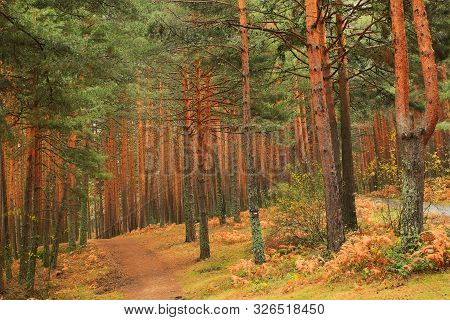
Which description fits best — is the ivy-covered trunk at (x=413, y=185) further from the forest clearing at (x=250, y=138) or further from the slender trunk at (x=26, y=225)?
the slender trunk at (x=26, y=225)

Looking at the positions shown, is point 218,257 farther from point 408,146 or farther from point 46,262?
point 408,146

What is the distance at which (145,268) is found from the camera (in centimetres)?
1620

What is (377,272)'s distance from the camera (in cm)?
741

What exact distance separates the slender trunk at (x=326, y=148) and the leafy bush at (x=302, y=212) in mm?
2245

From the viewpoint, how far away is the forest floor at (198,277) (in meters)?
7.04

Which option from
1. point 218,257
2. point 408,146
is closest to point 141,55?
point 218,257

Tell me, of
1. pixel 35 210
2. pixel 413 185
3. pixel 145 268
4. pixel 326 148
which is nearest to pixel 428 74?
pixel 413 185

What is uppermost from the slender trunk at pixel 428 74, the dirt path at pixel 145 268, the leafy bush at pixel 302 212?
the slender trunk at pixel 428 74

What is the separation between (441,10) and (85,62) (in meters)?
9.55

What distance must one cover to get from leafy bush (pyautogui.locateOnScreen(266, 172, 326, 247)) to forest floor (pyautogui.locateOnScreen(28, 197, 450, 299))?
1.11 m

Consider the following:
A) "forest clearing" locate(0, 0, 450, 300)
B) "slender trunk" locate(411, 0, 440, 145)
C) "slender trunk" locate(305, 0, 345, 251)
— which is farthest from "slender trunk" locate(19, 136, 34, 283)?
"slender trunk" locate(411, 0, 440, 145)

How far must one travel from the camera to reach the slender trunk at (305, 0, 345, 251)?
9.42 meters

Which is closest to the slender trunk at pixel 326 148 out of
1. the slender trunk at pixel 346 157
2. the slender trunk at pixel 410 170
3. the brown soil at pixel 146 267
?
the slender trunk at pixel 410 170

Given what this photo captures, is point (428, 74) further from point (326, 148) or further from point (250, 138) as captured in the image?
point (250, 138)
